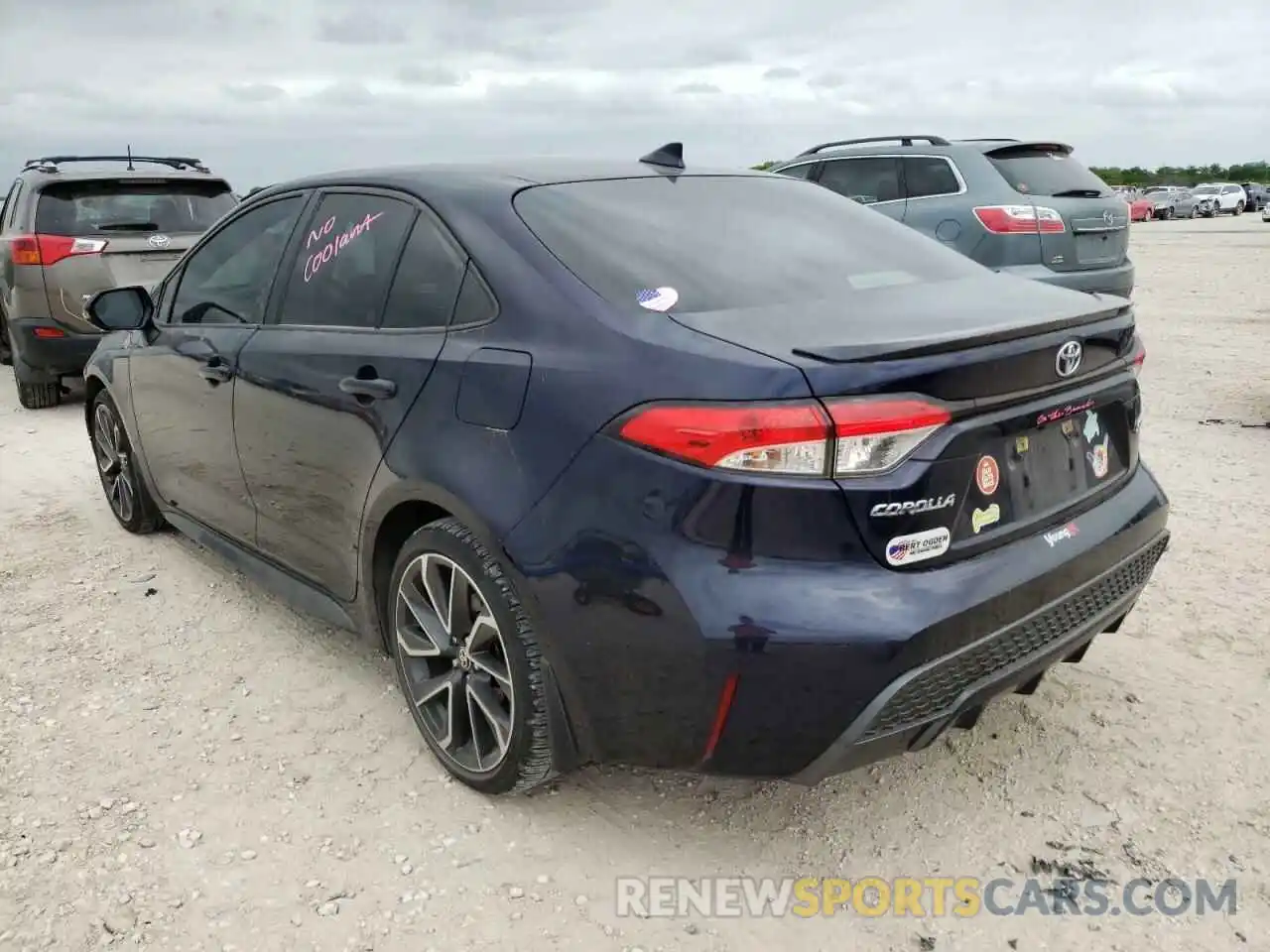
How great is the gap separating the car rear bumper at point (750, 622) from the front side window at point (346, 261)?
3.43ft

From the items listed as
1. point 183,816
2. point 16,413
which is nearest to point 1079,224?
point 183,816

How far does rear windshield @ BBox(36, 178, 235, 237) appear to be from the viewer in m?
7.57

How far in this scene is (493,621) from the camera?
8.32 ft

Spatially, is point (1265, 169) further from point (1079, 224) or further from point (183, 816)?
point (183, 816)

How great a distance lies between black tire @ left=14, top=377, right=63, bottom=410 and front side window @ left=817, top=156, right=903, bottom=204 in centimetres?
637

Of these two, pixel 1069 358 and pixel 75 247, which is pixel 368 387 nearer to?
pixel 1069 358

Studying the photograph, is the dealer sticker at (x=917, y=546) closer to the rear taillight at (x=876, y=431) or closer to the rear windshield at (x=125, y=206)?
the rear taillight at (x=876, y=431)

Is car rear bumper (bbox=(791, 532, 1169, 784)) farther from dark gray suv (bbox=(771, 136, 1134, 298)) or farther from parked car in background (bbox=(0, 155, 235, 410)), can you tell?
parked car in background (bbox=(0, 155, 235, 410))

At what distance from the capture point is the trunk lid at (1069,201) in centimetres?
745

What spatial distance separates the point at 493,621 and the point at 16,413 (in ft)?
23.2

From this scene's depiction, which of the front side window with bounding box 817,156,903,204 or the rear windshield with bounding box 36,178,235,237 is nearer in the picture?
the rear windshield with bounding box 36,178,235,237

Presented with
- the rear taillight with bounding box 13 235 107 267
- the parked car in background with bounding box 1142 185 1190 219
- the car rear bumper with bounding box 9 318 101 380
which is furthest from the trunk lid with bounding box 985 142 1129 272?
the parked car in background with bounding box 1142 185 1190 219

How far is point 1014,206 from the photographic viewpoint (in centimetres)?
743

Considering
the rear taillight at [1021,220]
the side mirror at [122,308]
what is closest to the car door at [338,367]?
the side mirror at [122,308]
